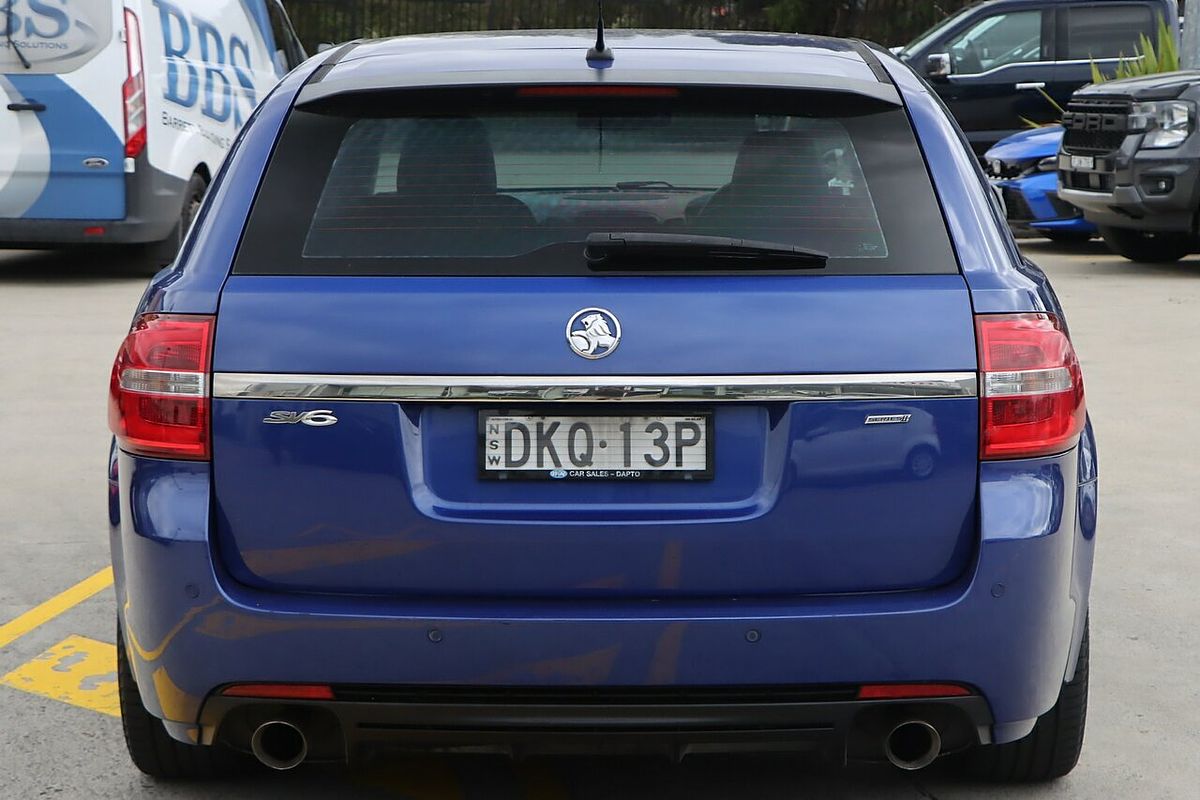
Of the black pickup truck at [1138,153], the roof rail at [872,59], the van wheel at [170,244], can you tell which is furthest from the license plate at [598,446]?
the van wheel at [170,244]

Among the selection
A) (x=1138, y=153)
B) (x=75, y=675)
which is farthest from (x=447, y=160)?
(x=1138, y=153)

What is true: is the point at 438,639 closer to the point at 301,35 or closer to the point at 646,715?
the point at 646,715

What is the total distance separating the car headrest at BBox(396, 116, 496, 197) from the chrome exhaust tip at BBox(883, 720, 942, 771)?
3.98ft

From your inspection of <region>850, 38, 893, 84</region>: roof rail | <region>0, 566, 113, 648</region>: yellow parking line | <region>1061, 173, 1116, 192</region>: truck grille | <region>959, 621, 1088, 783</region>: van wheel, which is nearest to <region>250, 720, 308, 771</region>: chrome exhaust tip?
<region>959, 621, 1088, 783</region>: van wheel

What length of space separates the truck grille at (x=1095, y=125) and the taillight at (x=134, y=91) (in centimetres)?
697

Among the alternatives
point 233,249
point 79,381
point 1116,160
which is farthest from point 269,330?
point 1116,160

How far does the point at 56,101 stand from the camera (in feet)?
41.5

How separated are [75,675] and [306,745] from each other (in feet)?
5.19

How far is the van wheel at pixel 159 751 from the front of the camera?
3.61 metres

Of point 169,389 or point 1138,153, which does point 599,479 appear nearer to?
point 169,389

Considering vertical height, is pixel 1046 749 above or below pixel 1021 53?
below

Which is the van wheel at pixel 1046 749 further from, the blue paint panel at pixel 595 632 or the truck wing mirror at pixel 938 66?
the truck wing mirror at pixel 938 66

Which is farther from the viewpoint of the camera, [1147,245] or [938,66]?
[938,66]

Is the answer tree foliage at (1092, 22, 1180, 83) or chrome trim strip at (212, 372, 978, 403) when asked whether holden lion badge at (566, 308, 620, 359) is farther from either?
tree foliage at (1092, 22, 1180, 83)
